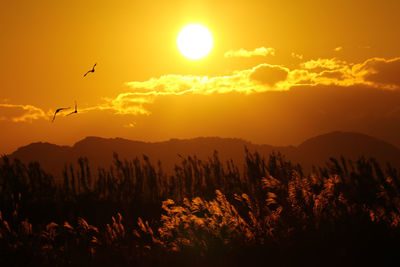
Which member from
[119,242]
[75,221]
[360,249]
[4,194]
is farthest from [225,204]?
[4,194]

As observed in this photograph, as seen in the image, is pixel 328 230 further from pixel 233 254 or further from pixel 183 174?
pixel 183 174

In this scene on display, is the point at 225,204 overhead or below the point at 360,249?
overhead

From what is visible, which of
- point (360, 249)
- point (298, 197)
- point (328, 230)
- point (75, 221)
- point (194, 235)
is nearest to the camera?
point (360, 249)

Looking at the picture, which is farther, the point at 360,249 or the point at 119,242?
the point at 119,242

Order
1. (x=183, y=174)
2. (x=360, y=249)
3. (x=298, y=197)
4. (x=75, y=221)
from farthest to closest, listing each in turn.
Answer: (x=183, y=174)
(x=75, y=221)
(x=298, y=197)
(x=360, y=249)

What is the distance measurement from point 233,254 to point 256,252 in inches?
19.5

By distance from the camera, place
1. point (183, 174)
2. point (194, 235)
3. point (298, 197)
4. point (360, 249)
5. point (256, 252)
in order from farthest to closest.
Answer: point (183, 174) → point (298, 197) → point (194, 235) → point (256, 252) → point (360, 249)

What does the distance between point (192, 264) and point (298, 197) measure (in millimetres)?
3681

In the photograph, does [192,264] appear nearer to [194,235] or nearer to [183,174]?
[194,235]

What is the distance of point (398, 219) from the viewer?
999 centimetres

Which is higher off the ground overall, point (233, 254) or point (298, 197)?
point (298, 197)

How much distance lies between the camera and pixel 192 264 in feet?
29.4

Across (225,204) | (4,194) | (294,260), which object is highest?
(4,194)

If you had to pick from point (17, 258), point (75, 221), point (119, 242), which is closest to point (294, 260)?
point (119, 242)
